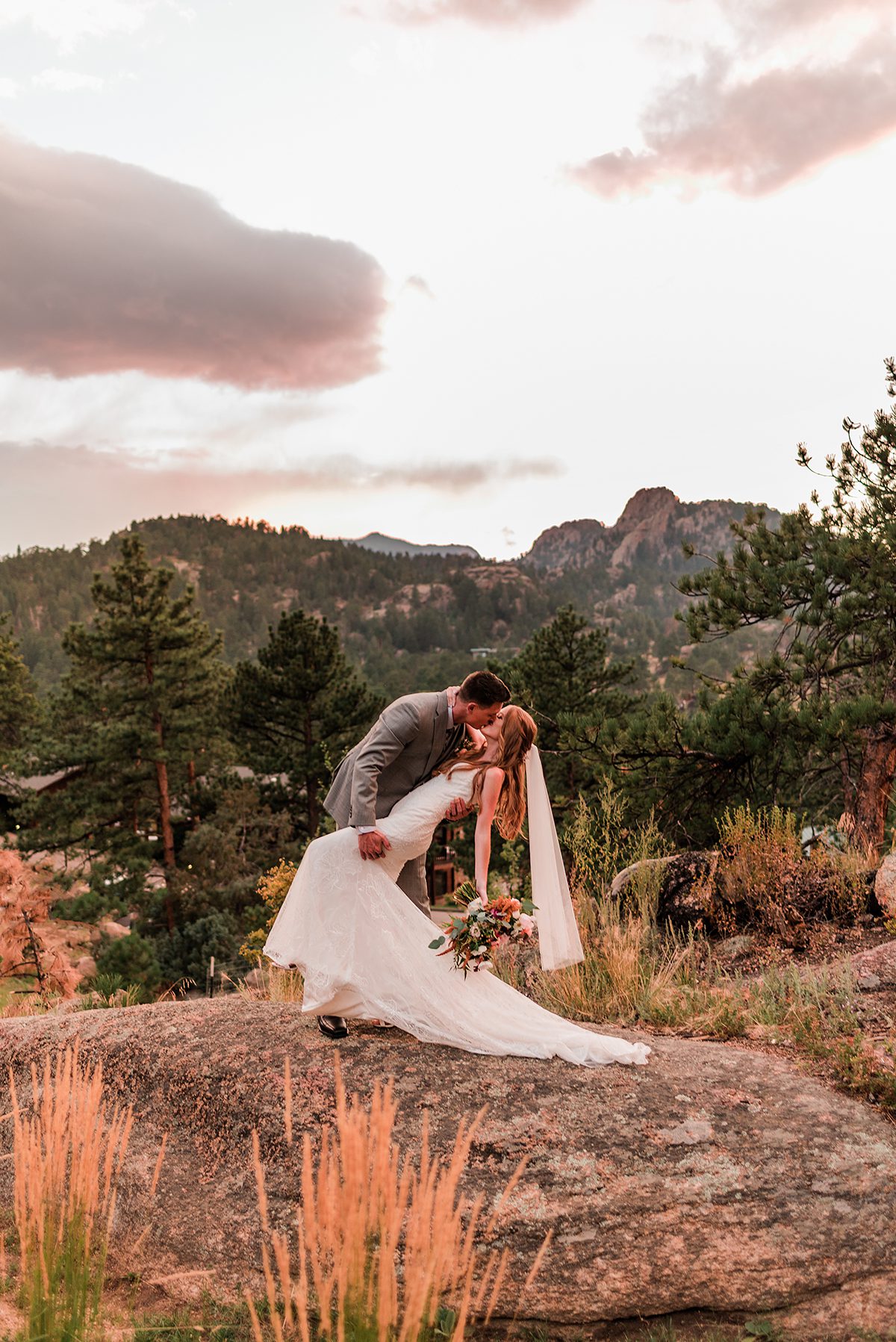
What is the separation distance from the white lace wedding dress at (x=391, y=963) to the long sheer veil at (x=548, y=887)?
500mm

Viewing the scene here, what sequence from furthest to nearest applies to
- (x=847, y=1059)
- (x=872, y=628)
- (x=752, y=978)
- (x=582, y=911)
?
(x=872, y=628) → (x=582, y=911) → (x=752, y=978) → (x=847, y=1059)

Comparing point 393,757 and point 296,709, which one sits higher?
point 296,709

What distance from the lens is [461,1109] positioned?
4.04m

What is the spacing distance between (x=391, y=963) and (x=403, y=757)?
1.10 m

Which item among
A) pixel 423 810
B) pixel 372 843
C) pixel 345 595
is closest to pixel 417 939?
pixel 372 843

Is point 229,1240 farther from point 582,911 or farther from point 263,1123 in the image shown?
point 582,911

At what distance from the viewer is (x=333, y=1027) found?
480 cm

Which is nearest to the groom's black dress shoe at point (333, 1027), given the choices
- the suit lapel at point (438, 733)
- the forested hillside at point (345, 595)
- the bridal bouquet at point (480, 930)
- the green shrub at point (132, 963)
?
the bridal bouquet at point (480, 930)

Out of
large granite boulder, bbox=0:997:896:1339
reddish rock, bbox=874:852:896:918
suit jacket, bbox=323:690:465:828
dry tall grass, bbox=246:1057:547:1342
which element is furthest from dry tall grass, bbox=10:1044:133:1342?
reddish rock, bbox=874:852:896:918

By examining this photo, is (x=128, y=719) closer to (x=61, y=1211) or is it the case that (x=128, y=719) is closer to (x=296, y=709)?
(x=296, y=709)

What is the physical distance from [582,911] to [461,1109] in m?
3.44

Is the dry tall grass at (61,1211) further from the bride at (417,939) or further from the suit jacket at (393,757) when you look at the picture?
the suit jacket at (393,757)

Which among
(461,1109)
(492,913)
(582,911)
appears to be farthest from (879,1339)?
(582,911)

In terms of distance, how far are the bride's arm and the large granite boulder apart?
90cm
